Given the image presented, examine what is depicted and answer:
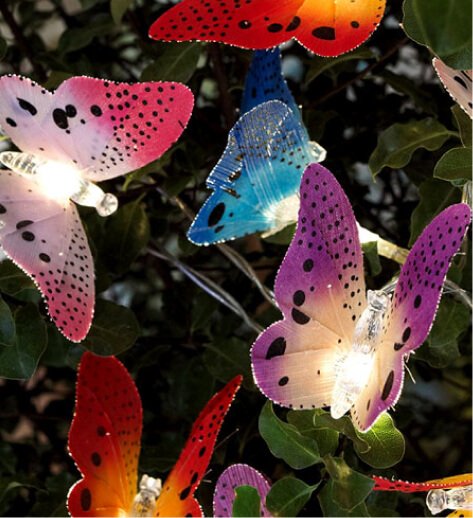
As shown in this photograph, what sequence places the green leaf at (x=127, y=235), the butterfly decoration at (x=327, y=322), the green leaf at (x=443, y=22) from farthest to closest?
the green leaf at (x=127, y=235), the butterfly decoration at (x=327, y=322), the green leaf at (x=443, y=22)

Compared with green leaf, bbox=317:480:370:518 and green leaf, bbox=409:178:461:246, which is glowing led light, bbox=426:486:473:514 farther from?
green leaf, bbox=409:178:461:246

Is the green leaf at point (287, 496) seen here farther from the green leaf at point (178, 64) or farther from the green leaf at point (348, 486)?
the green leaf at point (178, 64)

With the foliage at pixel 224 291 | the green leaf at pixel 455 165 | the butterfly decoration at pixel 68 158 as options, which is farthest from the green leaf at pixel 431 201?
the butterfly decoration at pixel 68 158

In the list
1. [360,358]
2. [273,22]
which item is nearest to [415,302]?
[360,358]

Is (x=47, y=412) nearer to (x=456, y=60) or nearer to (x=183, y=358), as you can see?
(x=183, y=358)

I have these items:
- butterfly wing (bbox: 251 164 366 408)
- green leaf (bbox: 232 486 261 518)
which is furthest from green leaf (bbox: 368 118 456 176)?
green leaf (bbox: 232 486 261 518)

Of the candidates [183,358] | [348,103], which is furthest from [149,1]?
[183,358]
